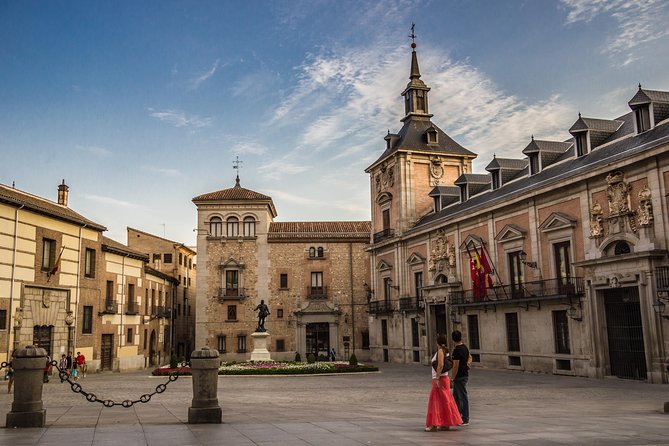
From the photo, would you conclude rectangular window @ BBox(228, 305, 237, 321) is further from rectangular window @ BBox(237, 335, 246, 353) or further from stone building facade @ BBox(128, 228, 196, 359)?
stone building facade @ BBox(128, 228, 196, 359)

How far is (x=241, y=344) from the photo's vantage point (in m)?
51.2

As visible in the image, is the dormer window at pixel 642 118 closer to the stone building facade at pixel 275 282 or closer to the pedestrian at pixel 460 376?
the pedestrian at pixel 460 376

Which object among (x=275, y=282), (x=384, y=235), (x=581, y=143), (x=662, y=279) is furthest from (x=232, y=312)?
(x=662, y=279)

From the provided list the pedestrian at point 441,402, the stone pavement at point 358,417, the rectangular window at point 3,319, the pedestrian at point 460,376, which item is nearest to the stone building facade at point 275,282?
the rectangular window at point 3,319

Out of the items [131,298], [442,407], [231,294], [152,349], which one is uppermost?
[231,294]

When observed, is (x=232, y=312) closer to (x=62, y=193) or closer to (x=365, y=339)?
(x=365, y=339)

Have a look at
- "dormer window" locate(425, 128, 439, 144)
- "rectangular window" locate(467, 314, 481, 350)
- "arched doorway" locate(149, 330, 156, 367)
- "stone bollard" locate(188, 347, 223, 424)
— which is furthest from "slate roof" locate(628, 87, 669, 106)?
"arched doorway" locate(149, 330, 156, 367)

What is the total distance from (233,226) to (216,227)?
148 cm

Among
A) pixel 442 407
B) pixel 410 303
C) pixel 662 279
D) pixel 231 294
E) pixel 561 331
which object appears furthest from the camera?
pixel 231 294

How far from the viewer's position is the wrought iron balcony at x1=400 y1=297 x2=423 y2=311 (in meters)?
41.4

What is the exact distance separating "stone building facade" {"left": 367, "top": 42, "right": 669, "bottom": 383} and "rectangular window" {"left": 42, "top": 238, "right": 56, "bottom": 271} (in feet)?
72.3

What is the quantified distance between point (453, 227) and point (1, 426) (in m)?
29.7

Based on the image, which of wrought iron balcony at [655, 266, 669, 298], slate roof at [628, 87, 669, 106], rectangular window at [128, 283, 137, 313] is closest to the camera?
wrought iron balcony at [655, 266, 669, 298]

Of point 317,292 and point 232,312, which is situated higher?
point 317,292
